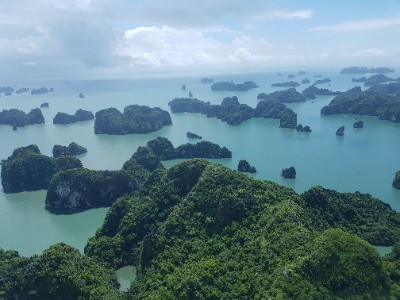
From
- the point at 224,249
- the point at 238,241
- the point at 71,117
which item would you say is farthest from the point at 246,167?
the point at 71,117

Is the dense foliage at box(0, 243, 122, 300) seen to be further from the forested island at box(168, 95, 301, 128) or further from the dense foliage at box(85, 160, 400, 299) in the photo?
the forested island at box(168, 95, 301, 128)

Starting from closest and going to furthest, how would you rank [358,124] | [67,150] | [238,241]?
[238,241] → [67,150] → [358,124]

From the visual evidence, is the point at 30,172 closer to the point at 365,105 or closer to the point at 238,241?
the point at 238,241

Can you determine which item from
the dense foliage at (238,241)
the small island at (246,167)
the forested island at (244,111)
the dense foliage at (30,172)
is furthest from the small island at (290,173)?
the forested island at (244,111)

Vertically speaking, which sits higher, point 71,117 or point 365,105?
point 365,105

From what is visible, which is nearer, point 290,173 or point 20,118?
point 290,173

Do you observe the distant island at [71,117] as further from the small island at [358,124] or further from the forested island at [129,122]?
the small island at [358,124]

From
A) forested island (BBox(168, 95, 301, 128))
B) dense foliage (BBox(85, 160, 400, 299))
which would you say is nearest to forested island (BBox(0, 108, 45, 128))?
forested island (BBox(168, 95, 301, 128))
